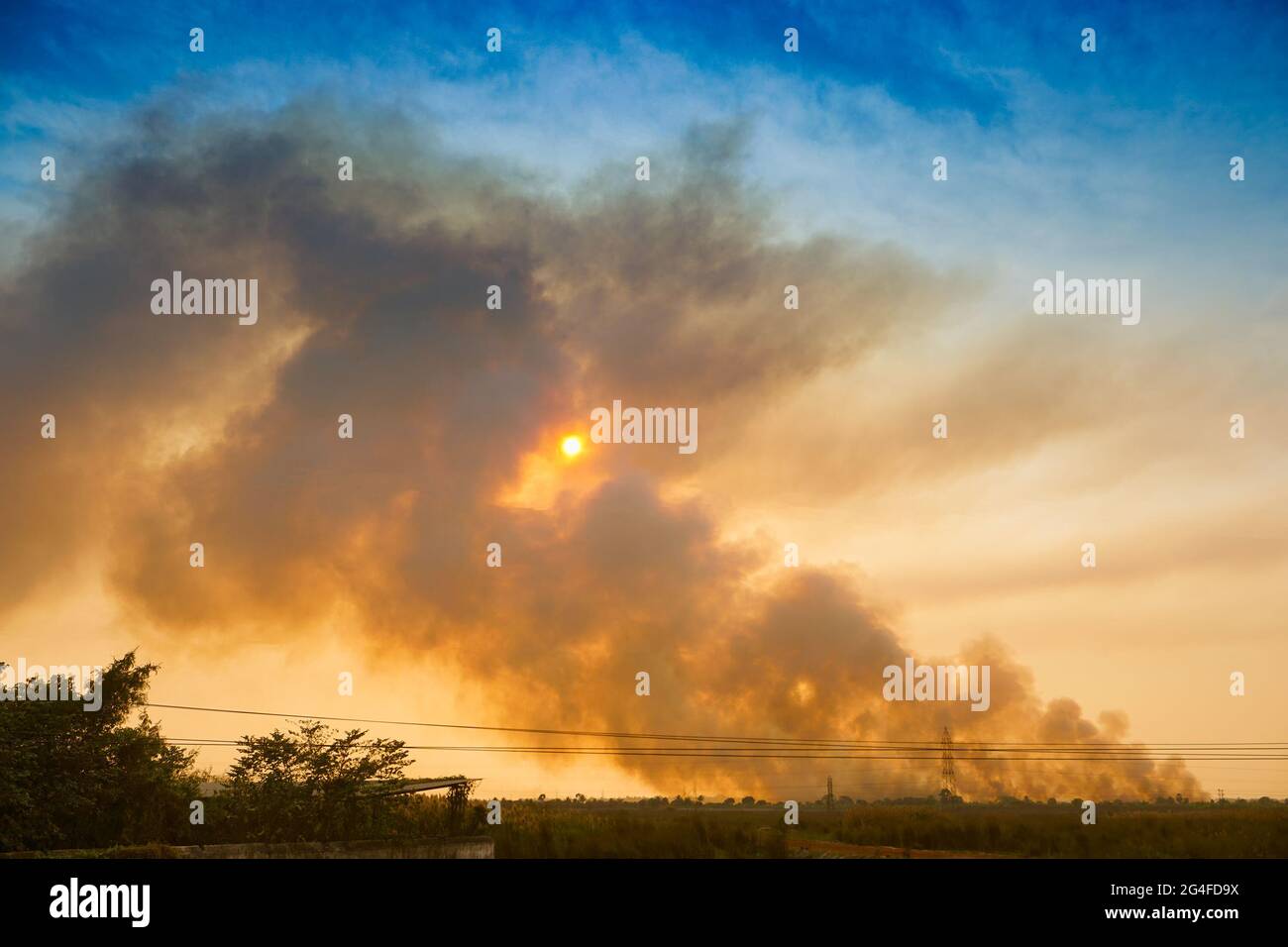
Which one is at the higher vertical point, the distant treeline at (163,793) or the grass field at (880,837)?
the distant treeline at (163,793)

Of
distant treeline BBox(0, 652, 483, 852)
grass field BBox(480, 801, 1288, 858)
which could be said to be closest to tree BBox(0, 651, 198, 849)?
distant treeline BBox(0, 652, 483, 852)

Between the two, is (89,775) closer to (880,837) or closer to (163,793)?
(163,793)

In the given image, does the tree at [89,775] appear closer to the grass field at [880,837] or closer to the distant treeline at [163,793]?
the distant treeline at [163,793]

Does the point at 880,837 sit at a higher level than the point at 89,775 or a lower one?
lower

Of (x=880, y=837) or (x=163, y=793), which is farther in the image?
(x=880, y=837)

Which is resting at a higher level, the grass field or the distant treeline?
the distant treeline

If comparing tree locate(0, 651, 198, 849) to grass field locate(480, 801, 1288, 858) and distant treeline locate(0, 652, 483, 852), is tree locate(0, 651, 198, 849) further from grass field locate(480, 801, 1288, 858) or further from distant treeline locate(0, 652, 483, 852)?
grass field locate(480, 801, 1288, 858)

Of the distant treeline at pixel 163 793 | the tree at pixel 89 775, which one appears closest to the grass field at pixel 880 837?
the distant treeline at pixel 163 793

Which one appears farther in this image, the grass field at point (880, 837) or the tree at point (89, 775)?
the grass field at point (880, 837)

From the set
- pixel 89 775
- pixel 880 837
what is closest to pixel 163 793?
pixel 89 775
